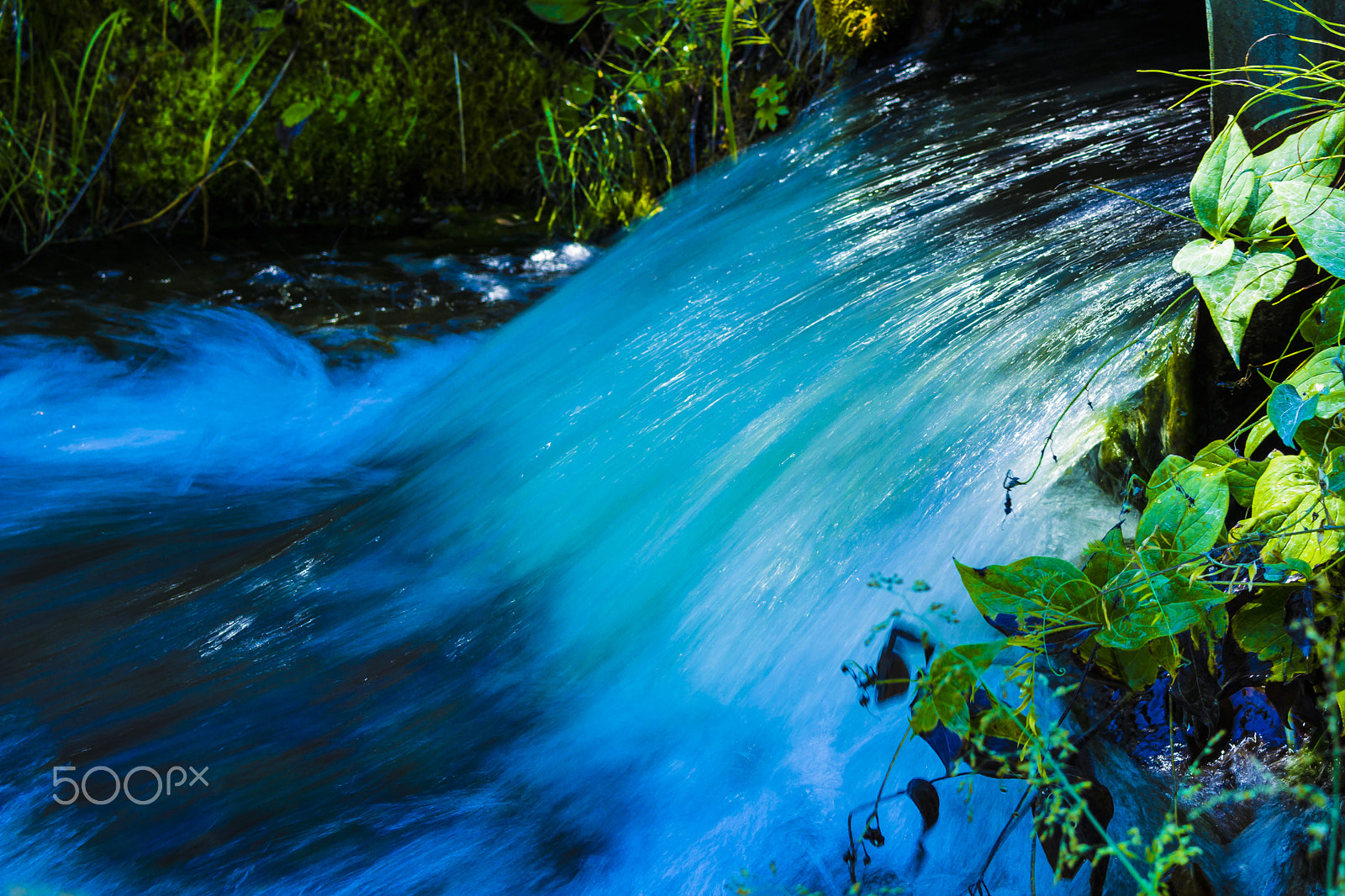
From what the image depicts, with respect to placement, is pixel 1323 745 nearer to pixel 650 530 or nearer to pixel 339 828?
pixel 650 530

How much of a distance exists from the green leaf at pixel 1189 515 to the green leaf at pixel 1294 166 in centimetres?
35

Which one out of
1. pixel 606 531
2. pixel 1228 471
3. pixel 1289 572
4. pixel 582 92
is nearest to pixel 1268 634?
pixel 1289 572

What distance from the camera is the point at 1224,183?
4.41 ft

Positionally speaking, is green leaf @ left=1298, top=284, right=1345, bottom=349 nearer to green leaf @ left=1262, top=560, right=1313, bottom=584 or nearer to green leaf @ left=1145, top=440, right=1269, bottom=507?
green leaf @ left=1145, top=440, right=1269, bottom=507

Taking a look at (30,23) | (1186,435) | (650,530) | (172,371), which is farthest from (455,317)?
(1186,435)

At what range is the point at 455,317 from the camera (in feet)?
12.0

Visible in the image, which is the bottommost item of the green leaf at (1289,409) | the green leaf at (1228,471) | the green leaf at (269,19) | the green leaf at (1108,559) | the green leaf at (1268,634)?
the green leaf at (1268,634)

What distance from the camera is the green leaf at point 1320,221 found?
3.99 ft

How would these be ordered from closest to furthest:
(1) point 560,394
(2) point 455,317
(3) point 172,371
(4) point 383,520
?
(4) point 383,520 < (1) point 560,394 < (3) point 172,371 < (2) point 455,317

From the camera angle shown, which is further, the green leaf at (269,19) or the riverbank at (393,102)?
the green leaf at (269,19)

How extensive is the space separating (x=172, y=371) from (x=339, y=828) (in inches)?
88.6

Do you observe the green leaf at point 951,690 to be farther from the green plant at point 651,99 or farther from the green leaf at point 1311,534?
the green plant at point 651,99

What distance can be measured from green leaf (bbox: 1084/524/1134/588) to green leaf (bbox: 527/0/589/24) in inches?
137

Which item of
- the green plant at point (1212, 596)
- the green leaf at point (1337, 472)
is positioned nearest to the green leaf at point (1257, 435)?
the green plant at point (1212, 596)
